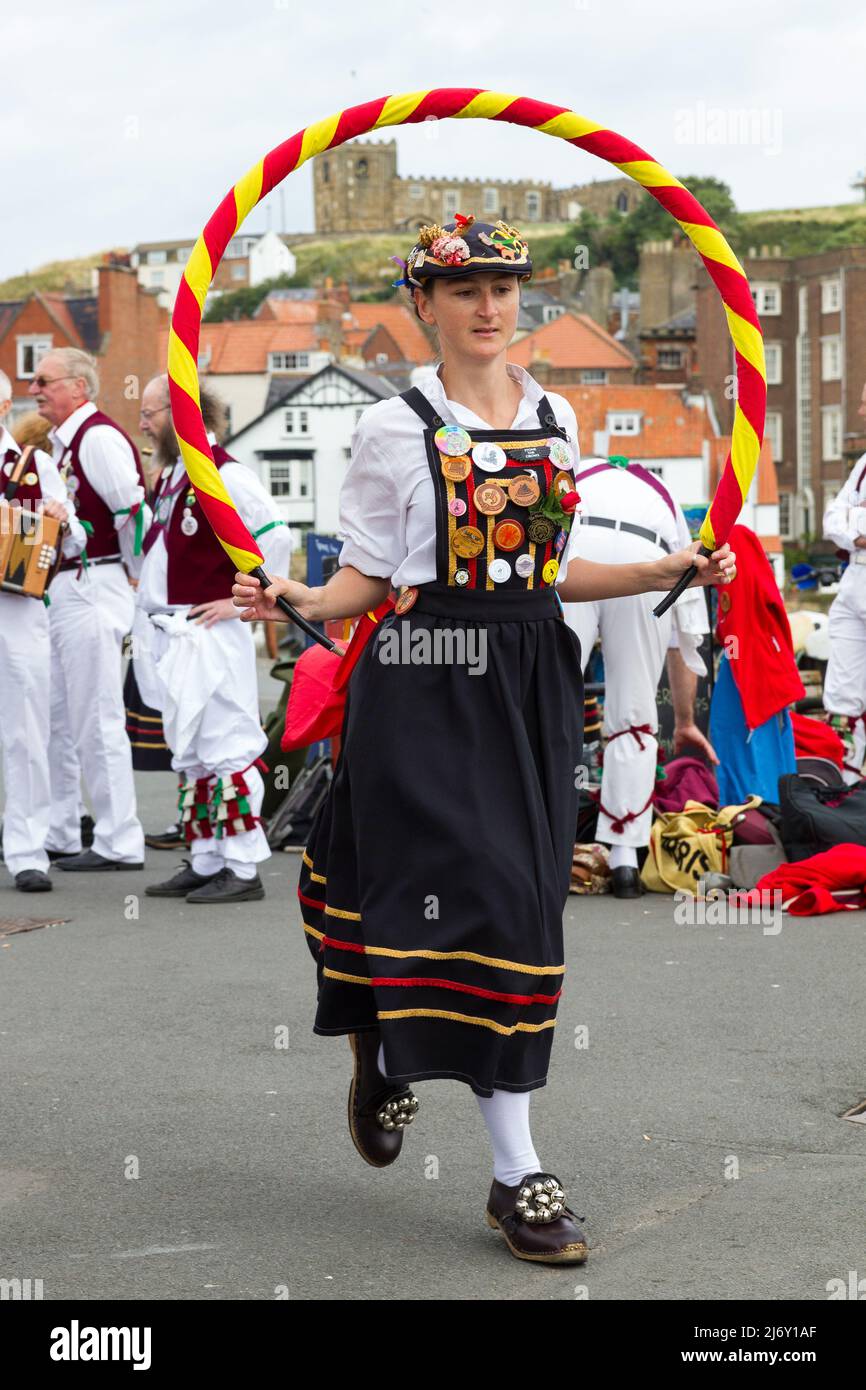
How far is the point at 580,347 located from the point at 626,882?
86276 millimetres

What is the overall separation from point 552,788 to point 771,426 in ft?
273

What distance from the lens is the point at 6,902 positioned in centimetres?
915

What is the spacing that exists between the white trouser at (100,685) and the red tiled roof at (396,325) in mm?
90902

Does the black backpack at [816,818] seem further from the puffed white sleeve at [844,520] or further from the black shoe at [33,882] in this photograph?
the black shoe at [33,882]

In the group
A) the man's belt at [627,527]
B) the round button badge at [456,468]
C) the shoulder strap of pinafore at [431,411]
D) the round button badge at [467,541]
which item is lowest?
the man's belt at [627,527]

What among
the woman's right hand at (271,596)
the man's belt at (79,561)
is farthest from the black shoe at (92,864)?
the woman's right hand at (271,596)

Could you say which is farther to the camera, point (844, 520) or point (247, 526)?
point (844, 520)

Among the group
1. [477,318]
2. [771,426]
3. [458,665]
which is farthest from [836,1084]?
[771,426]

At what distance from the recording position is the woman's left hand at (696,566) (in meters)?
4.78

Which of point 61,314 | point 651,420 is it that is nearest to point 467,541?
point 61,314

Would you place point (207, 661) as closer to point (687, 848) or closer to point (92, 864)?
point (92, 864)

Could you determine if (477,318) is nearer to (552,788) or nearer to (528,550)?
(528,550)

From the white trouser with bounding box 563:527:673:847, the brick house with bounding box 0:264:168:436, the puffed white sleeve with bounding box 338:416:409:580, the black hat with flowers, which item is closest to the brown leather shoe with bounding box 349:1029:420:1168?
the puffed white sleeve with bounding box 338:416:409:580

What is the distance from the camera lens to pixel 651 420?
7419cm
